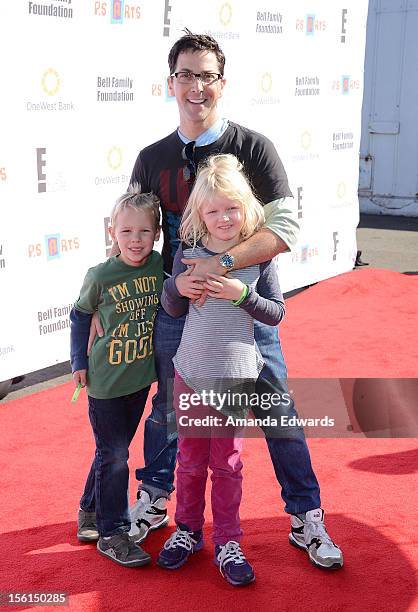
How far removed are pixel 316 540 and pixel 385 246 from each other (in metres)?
8.02

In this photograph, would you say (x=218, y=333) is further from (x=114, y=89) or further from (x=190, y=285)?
(x=114, y=89)

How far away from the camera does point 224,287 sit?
9.19ft

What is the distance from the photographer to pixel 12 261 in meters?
5.25

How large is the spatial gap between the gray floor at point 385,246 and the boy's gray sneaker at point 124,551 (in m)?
2.76

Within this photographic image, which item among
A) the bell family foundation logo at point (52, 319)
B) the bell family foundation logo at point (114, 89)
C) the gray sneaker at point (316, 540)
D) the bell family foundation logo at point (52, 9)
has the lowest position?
the gray sneaker at point (316, 540)

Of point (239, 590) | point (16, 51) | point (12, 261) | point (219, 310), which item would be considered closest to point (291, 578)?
point (239, 590)

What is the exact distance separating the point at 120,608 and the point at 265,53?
5567mm

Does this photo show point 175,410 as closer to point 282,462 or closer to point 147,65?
point 282,462

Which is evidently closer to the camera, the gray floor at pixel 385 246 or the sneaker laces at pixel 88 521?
the sneaker laces at pixel 88 521

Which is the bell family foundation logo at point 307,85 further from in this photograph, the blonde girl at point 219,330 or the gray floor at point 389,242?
the blonde girl at point 219,330

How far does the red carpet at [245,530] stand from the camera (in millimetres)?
3008

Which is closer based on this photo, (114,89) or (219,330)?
(219,330)

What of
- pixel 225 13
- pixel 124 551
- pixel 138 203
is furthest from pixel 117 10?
pixel 124 551

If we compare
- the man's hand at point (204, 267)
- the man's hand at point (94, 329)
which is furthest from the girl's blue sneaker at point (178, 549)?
the man's hand at point (204, 267)
